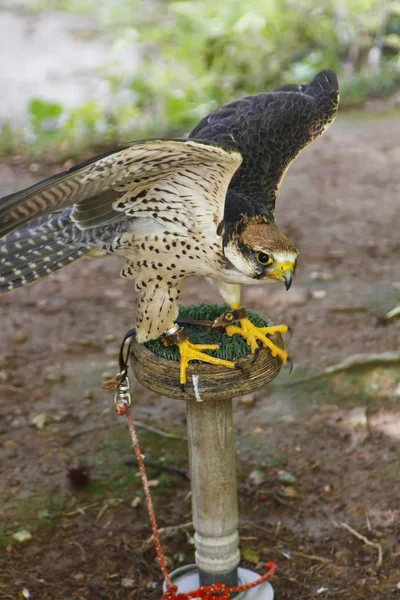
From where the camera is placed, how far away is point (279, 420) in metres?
3.79

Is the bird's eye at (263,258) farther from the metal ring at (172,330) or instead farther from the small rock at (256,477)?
the small rock at (256,477)

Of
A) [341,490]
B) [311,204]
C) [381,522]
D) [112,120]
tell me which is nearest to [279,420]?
[341,490]

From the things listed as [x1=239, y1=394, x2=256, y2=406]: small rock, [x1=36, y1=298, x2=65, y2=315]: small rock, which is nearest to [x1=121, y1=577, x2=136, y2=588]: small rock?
[x1=239, y1=394, x2=256, y2=406]: small rock

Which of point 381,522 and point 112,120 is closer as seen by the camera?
point 381,522

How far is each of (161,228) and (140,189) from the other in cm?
15

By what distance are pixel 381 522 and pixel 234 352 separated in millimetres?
1173

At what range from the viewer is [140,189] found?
247 centimetres

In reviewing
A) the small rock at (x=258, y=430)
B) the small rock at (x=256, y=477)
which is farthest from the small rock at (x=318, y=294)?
the small rock at (x=256, y=477)

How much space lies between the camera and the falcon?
2.20m

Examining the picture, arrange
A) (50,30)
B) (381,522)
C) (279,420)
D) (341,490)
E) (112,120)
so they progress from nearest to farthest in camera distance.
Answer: (381,522)
(341,490)
(279,420)
(112,120)
(50,30)

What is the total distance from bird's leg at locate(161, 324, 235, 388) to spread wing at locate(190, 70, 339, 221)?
551mm

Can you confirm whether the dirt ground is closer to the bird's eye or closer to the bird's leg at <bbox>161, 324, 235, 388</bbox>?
the bird's leg at <bbox>161, 324, 235, 388</bbox>

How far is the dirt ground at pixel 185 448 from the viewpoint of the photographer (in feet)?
9.82

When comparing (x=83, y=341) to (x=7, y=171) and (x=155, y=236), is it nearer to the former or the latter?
(x=155, y=236)
